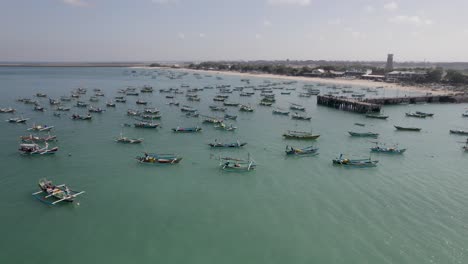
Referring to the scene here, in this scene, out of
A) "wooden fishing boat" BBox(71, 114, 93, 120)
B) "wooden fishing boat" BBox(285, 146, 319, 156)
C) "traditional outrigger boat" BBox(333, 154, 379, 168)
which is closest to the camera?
"traditional outrigger boat" BBox(333, 154, 379, 168)

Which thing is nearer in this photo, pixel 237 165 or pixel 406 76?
pixel 237 165

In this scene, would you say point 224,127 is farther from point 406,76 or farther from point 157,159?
point 406,76

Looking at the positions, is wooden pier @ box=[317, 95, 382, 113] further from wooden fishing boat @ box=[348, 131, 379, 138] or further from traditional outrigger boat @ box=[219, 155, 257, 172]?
traditional outrigger boat @ box=[219, 155, 257, 172]

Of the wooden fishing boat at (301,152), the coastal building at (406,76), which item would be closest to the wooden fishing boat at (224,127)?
the wooden fishing boat at (301,152)

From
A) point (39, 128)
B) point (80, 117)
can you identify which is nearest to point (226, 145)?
point (39, 128)

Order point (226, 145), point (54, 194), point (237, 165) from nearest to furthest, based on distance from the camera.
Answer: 1. point (54, 194)
2. point (237, 165)
3. point (226, 145)

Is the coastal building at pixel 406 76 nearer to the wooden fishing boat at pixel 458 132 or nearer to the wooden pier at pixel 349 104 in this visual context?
the wooden pier at pixel 349 104

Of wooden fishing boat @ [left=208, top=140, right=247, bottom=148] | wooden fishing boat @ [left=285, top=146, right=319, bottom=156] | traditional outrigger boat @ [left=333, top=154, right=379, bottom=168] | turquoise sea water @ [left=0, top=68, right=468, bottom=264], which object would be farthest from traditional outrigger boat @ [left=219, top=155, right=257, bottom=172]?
traditional outrigger boat @ [left=333, top=154, right=379, bottom=168]
